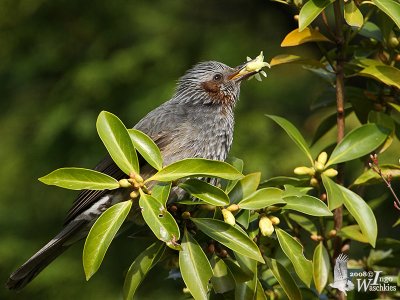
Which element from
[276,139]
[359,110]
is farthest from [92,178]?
[276,139]

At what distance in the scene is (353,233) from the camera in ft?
9.84

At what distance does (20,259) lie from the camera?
6.46m

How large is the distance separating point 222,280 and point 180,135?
1240mm

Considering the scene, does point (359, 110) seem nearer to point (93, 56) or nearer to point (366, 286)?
point (366, 286)

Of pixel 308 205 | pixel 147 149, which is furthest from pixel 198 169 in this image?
pixel 308 205

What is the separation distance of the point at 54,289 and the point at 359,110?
153 inches

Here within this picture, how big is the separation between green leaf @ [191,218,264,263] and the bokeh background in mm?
3354

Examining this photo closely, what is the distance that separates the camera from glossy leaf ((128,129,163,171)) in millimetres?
2656

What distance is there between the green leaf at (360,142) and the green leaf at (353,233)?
32cm

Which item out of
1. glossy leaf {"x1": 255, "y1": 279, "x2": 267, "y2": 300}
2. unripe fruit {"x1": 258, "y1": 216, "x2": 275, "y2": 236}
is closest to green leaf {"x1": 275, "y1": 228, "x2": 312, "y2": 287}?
unripe fruit {"x1": 258, "y1": 216, "x2": 275, "y2": 236}

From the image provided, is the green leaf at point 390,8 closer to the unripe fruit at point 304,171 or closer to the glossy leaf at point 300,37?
the glossy leaf at point 300,37

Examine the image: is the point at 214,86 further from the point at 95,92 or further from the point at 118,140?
the point at 95,92

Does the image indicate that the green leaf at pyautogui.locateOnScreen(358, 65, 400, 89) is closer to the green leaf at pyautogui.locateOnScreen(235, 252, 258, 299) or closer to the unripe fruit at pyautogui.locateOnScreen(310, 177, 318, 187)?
the unripe fruit at pyautogui.locateOnScreen(310, 177, 318, 187)

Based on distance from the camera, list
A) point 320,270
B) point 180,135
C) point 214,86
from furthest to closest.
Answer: point 214,86
point 180,135
point 320,270
